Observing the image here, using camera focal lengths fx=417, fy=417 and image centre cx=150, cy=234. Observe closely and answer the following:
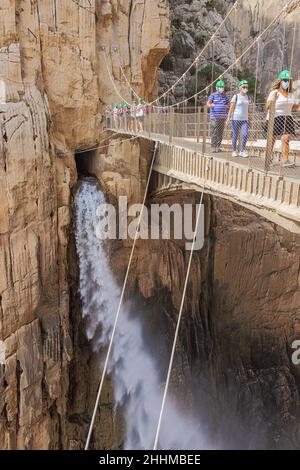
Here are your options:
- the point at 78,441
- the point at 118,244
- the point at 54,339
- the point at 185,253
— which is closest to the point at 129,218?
the point at 118,244

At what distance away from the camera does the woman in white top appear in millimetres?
4168

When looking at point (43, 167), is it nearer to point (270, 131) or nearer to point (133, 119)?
point (133, 119)

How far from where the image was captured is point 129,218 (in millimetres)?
9328

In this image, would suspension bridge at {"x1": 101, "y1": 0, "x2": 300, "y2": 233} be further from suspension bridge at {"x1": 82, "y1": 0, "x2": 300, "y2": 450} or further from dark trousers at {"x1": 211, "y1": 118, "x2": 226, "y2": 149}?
dark trousers at {"x1": 211, "y1": 118, "x2": 226, "y2": 149}

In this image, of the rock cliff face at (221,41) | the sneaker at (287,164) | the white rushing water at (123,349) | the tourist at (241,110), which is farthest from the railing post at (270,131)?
the rock cliff face at (221,41)

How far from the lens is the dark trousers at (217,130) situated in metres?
5.42

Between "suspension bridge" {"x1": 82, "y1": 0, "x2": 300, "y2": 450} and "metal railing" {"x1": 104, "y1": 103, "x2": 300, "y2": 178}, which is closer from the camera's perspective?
"suspension bridge" {"x1": 82, "y1": 0, "x2": 300, "y2": 450}

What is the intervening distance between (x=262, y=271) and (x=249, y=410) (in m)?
3.48

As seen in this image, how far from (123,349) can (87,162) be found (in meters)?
4.41

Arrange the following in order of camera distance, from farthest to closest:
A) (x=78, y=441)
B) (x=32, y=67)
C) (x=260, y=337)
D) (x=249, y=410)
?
(x=260, y=337)
(x=249, y=410)
(x=78, y=441)
(x=32, y=67)

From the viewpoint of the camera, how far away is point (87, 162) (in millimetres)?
9750

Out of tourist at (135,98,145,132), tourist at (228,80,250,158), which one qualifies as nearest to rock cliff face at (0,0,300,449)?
tourist at (135,98,145,132)

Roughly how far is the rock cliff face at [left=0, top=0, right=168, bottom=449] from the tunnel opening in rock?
1.22 ft

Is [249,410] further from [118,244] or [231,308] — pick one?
[118,244]
